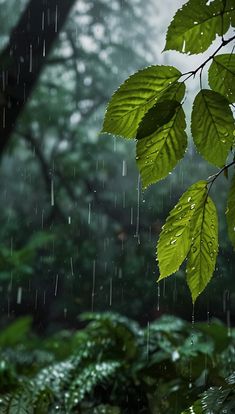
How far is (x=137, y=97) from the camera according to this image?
1.23 ft

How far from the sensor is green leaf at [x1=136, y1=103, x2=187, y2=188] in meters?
0.37

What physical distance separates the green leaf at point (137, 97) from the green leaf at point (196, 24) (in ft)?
0.07

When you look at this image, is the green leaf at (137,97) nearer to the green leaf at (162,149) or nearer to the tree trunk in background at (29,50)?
the green leaf at (162,149)

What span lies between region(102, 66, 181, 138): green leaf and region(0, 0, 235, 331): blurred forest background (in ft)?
10.1

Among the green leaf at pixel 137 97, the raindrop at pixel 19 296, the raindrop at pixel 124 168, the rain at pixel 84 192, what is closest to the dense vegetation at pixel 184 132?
the green leaf at pixel 137 97

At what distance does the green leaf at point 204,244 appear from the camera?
38cm

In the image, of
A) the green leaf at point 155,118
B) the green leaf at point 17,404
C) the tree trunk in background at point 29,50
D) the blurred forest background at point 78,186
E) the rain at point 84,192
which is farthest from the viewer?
the blurred forest background at point 78,186

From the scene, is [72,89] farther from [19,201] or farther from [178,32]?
[178,32]

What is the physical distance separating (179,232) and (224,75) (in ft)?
0.36

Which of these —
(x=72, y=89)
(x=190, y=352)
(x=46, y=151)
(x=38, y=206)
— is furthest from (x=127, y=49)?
(x=190, y=352)

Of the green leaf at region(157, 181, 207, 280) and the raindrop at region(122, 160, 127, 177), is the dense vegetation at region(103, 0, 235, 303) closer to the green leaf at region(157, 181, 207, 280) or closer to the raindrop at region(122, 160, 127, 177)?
the green leaf at region(157, 181, 207, 280)

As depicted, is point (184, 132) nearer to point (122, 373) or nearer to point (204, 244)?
point (204, 244)

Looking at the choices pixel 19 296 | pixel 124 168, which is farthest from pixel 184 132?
pixel 19 296

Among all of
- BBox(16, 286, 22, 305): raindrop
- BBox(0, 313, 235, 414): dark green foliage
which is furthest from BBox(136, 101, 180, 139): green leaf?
BBox(16, 286, 22, 305): raindrop
